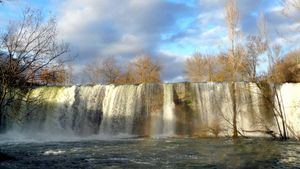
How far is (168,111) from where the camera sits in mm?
29734

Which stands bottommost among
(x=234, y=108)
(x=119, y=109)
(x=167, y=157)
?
(x=167, y=157)

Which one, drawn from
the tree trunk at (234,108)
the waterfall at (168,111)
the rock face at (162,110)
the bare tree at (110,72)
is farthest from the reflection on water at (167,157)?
the bare tree at (110,72)

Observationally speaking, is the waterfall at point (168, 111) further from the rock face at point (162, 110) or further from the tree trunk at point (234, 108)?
the tree trunk at point (234, 108)

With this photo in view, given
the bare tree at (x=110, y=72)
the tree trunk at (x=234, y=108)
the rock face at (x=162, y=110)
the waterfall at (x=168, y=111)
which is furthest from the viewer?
the bare tree at (x=110, y=72)

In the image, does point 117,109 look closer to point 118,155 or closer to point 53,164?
point 118,155

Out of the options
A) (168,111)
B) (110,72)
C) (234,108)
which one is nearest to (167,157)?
(234,108)

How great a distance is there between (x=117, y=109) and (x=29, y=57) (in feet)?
54.0

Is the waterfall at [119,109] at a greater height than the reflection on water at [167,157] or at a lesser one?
greater

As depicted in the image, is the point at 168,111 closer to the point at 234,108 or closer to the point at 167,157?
the point at 234,108

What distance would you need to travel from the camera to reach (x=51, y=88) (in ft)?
105

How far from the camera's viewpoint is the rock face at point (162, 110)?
28672 millimetres

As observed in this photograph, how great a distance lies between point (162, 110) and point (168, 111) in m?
0.41

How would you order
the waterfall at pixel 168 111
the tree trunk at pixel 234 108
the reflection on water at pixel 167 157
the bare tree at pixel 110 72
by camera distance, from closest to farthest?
1. the reflection on water at pixel 167 157
2. the tree trunk at pixel 234 108
3. the waterfall at pixel 168 111
4. the bare tree at pixel 110 72

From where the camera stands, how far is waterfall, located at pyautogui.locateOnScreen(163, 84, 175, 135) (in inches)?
1148
